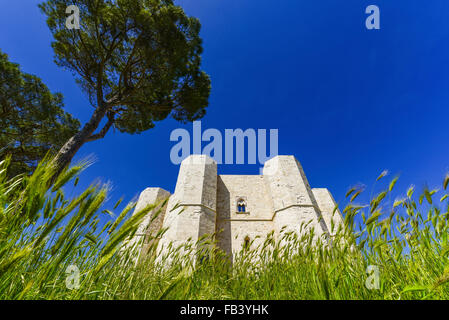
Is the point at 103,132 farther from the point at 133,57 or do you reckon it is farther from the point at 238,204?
the point at 238,204

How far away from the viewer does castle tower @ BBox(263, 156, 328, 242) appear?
9.46 meters

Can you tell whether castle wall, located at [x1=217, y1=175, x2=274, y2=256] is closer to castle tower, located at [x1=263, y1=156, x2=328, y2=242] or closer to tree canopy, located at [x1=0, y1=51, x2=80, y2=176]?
castle tower, located at [x1=263, y1=156, x2=328, y2=242]

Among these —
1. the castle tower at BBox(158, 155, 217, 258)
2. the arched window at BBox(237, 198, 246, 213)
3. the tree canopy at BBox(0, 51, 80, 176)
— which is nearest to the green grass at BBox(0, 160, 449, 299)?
the castle tower at BBox(158, 155, 217, 258)

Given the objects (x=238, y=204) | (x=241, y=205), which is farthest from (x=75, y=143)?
(x=241, y=205)

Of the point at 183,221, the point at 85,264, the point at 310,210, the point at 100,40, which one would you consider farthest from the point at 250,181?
the point at 85,264

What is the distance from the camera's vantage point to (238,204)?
11977 millimetres

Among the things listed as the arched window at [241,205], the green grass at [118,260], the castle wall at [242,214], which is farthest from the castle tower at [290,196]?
the green grass at [118,260]

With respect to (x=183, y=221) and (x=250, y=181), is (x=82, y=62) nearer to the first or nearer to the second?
(x=183, y=221)

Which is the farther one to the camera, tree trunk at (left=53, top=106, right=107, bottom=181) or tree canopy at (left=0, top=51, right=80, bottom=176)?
tree canopy at (left=0, top=51, right=80, bottom=176)

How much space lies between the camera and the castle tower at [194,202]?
28.5 ft

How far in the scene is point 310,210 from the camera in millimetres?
9758

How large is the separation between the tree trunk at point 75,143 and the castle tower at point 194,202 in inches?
168

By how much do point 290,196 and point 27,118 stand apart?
1376 cm

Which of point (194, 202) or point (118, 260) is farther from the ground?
point (194, 202)
